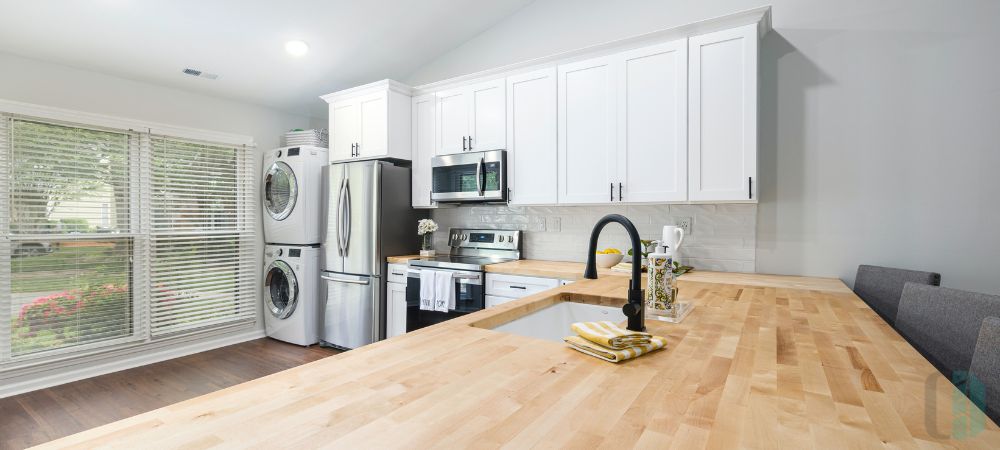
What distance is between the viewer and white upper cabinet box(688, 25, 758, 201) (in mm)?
2594

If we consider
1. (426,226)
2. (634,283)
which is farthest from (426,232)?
(634,283)

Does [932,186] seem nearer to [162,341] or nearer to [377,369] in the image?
[377,369]

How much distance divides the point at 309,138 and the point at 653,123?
3264mm

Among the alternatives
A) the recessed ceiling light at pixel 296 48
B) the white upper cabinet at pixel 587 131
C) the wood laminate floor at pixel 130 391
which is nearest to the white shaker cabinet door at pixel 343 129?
the recessed ceiling light at pixel 296 48

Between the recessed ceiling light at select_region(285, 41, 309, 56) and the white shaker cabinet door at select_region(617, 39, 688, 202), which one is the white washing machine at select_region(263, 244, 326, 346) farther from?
the white shaker cabinet door at select_region(617, 39, 688, 202)

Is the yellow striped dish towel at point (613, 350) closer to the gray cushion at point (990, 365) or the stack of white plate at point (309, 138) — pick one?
the gray cushion at point (990, 365)

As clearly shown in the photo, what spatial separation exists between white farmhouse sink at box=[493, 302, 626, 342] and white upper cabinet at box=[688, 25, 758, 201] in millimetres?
1294

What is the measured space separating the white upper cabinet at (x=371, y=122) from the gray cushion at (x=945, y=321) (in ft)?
11.3

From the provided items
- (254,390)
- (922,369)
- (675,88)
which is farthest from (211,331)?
(922,369)

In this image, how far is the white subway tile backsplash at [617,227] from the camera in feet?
9.68

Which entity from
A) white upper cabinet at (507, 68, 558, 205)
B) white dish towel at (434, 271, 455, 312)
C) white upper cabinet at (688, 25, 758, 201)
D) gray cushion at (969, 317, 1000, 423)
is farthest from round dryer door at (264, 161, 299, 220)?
gray cushion at (969, 317, 1000, 423)

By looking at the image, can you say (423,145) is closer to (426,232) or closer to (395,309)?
(426,232)

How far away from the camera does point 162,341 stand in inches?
154

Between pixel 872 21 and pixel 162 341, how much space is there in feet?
18.6
